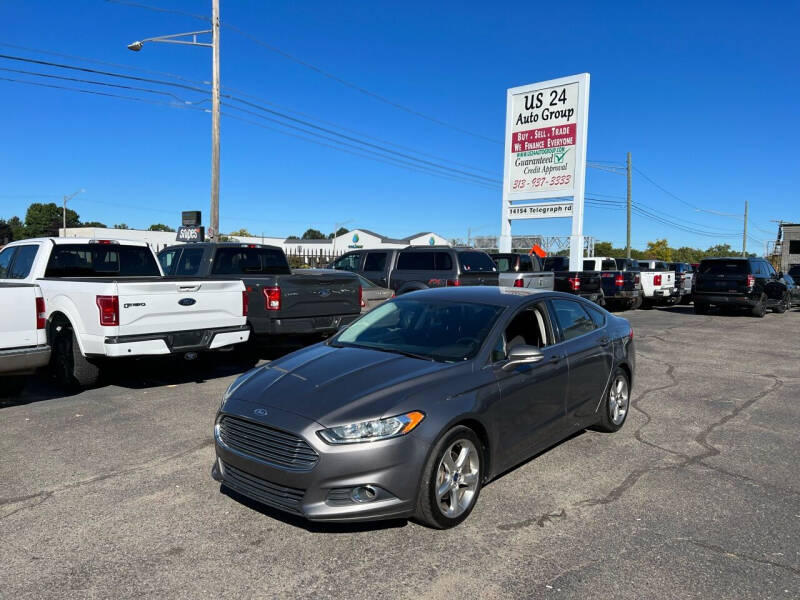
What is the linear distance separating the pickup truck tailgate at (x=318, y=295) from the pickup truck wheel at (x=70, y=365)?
264 cm

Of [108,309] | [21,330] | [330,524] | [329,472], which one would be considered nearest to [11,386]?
[21,330]

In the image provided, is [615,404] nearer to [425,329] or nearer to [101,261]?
[425,329]

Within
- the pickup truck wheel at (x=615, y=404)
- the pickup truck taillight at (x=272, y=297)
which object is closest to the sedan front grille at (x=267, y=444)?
the pickup truck wheel at (x=615, y=404)

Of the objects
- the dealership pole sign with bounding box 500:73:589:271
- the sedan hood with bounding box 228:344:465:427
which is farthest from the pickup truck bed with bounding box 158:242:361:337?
the dealership pole sign with bounding box 500:73:589:271

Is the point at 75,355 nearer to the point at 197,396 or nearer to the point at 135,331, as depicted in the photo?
the point at 135,331

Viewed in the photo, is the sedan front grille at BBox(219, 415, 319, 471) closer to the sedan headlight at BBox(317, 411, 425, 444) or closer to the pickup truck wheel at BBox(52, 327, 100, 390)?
the sedan headlight at BBox(317, 411, 425, 444)

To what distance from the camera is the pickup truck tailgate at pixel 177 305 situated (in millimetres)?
6906

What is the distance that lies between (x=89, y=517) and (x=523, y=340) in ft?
11.0

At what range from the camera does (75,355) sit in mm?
7246

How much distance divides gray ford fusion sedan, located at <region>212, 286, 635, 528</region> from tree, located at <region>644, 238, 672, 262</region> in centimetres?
8888

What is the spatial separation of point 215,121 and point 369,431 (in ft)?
58.6

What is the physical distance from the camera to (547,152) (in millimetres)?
25938

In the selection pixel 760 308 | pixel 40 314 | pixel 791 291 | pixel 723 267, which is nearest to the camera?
pixel 40 314

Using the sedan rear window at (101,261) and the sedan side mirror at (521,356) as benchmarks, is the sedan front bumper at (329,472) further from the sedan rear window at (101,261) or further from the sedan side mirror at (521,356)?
the sedan rear window at (101,261)
